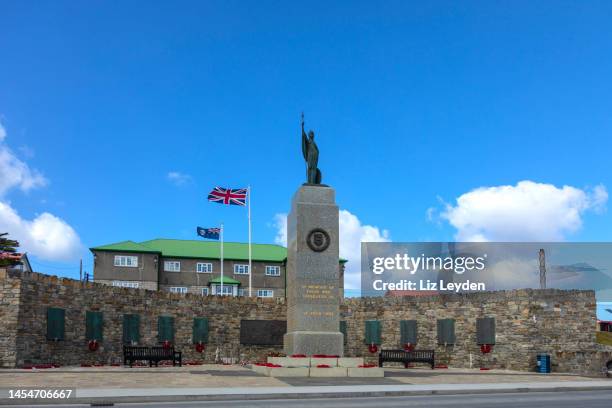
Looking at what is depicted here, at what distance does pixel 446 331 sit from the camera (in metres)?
29.8

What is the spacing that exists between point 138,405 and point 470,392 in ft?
27.1

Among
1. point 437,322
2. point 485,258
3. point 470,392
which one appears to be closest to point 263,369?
point 470,392

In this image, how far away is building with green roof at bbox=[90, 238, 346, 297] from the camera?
56.8 meters

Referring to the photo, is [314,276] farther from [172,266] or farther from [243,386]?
[172,266]

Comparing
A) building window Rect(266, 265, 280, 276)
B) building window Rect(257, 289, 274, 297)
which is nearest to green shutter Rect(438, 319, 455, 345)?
building window Rect(257, 289, 274, 297)

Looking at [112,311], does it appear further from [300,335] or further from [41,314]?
[300,335]

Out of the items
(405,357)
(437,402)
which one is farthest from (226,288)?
(437,402)

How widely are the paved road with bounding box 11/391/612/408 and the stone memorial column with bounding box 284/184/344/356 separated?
7265mm

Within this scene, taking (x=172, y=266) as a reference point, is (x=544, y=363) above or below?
below

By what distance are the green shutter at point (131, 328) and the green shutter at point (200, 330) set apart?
257 cm

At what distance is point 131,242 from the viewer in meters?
58.8

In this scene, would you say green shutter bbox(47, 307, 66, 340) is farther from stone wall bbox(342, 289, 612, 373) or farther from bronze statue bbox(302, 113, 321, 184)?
stone wall bbox(342, 289, 612, 373)

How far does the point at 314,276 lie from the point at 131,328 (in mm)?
9548

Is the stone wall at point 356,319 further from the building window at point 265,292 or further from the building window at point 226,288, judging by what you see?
the building window at point 265,292
